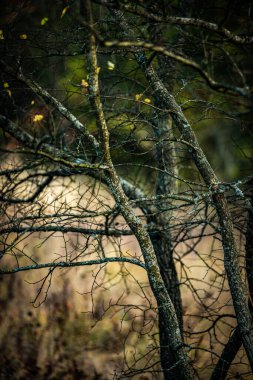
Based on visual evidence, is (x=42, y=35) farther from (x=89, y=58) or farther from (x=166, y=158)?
(x=166, y=158)

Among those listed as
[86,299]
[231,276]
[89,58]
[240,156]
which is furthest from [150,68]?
[86,299]

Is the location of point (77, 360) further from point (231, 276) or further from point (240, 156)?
point (240, 156)

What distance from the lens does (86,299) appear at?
8914 mm

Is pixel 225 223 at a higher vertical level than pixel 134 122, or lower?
lower

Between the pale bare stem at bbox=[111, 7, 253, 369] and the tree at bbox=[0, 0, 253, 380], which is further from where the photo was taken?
the pale bare stem at bbox=[111, 7, 253, 369]

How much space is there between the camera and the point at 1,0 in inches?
171

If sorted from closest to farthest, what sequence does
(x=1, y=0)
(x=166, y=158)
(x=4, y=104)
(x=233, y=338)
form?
(x=1, y=0)
(x=233, y=338)
(x=4, y=104)
(x=166, y=158)

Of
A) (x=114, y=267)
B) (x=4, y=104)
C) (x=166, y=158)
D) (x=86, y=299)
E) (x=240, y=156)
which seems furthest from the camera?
(x=114, y=267)

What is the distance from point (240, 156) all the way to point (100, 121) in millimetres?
4542

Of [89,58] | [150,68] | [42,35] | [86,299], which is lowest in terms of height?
[86,299]

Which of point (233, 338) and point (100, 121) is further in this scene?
point (233, 338)

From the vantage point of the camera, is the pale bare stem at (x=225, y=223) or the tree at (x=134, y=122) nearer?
the tree at (x=134, y=122)

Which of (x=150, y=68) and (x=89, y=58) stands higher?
(x=150, y=68)

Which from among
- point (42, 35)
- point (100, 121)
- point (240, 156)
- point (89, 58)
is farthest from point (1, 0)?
point (240, 156)
